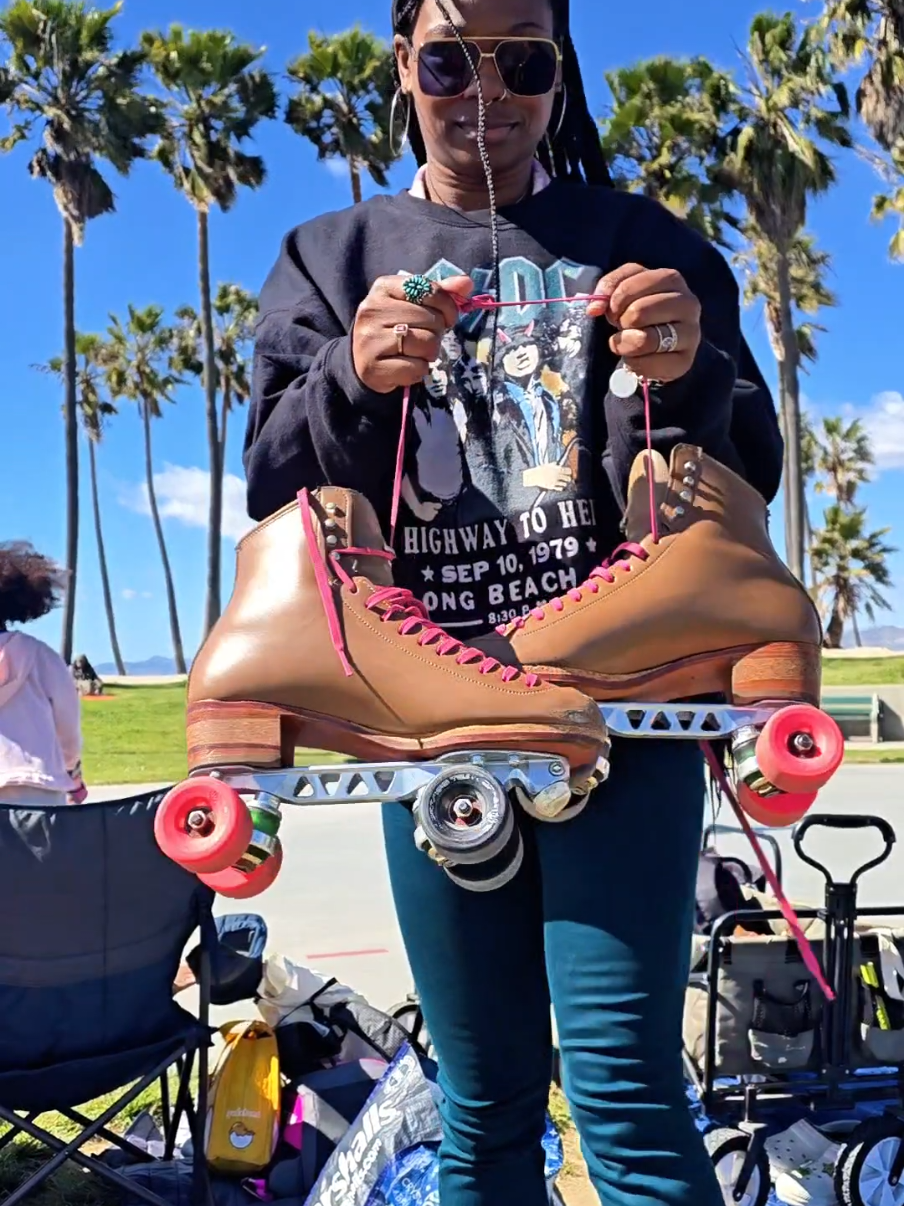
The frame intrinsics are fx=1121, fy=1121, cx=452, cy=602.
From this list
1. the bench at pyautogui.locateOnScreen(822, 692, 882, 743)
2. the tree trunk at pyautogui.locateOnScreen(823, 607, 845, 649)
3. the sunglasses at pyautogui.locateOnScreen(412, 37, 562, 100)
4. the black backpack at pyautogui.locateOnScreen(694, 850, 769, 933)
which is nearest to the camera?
the sunglasses at pyautogui.locateOnScreen(412, 37, 562, 100)

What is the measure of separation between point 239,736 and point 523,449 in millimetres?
517

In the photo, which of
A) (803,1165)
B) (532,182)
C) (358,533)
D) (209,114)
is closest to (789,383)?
(209,114)

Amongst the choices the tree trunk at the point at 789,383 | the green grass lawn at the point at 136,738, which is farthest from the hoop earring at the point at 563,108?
the tree trunk at the point at 789,383

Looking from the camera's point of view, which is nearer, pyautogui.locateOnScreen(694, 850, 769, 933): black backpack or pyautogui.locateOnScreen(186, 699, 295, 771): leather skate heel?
pyautogui.locateOnScreen(186, 699, 295, 771): leather skate heel

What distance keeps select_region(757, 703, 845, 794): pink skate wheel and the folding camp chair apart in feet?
5.97

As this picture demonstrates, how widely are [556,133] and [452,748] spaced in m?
0.99

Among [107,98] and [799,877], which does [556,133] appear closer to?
[799,877]

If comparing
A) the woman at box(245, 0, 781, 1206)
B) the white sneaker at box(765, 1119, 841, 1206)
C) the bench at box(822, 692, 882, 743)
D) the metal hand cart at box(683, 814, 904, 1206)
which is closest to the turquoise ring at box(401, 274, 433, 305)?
the woman at box(245, 0, 781, 1206)

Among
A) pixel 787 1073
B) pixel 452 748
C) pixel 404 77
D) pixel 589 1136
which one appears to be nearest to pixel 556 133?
pixel 404 77

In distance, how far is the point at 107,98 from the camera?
888 inches

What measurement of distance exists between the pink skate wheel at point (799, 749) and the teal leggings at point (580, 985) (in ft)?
0.44

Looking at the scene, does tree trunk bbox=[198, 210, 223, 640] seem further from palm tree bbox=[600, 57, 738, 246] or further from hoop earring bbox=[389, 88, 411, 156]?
hoop earring bbox=[389, 88, 411, 156]

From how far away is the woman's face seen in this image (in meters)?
1.43

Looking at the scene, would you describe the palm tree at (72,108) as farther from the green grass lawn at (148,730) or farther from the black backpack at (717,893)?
the black backpack at (717,893)
